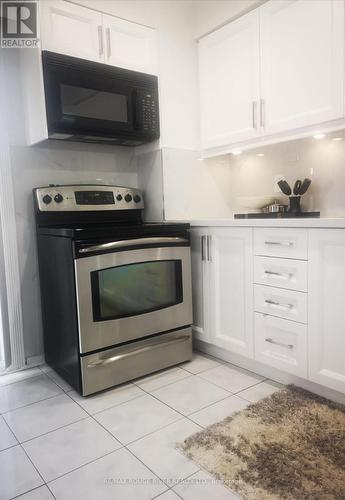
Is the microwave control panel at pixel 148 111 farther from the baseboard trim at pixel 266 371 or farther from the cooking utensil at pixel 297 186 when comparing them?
the baseboard trim at pixel 266 371

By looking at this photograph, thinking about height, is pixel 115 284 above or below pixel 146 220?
below

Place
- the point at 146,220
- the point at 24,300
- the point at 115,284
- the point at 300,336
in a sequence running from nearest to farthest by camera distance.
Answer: the point at 300,336 → the point at 115,284 → the point at 24,300 → the point at 146,220

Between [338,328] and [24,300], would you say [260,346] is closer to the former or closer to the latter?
[338,328]

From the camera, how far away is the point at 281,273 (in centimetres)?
187

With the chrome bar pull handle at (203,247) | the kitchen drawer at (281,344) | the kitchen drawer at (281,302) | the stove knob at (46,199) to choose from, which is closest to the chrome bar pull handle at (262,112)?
the chrome bar pull handle at (203,247)

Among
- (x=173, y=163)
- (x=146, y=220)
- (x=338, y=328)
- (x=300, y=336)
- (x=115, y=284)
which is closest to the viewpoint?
(x=338, y=328)

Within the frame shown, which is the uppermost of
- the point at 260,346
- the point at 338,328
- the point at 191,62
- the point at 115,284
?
the point at 191,62

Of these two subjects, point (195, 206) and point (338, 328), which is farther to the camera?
point (195, 206)

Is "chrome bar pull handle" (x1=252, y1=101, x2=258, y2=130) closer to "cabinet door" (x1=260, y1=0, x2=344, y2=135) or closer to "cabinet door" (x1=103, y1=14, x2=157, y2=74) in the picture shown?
"cabinet door" (x1=260, y1=0, x2=344, y2=135)

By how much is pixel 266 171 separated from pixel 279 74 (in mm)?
639

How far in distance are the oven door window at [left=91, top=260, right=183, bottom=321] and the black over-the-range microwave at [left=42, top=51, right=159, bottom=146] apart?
819 mm

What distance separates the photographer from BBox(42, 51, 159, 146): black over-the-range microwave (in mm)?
2033

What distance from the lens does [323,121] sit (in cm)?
193

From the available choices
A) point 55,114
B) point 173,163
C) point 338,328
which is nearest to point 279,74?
point 173,163
